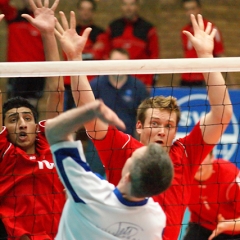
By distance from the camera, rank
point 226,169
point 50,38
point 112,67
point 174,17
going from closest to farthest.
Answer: point 112,67, point 50,38, point 226,169, point 174,17

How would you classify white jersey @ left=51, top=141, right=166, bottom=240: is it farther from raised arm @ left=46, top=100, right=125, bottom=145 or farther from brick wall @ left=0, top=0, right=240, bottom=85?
brick wall @ left=0, top=0, right=240, bottom=85

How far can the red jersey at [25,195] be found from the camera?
4035 mm

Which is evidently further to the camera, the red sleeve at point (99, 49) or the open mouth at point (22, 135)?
the red sleeve at point (99, 49)

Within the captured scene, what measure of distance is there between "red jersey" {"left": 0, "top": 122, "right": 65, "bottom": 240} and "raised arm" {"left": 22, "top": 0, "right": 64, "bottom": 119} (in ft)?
1.52

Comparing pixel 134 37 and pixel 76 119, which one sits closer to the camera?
pixel 76 119

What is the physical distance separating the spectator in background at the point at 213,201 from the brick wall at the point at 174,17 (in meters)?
4.41

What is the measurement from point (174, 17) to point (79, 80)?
5.90 m

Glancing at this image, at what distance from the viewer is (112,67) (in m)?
3.98

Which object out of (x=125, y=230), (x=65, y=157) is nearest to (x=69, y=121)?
(x=65, y=157)

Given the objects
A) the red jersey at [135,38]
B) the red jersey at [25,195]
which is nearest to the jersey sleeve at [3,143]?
the red jersey at [25,195]

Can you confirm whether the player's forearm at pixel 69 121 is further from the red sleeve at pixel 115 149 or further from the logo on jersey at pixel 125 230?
the red sleeve at pixel 115 149

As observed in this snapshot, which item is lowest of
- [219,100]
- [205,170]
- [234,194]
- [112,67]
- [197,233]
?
[197,233]

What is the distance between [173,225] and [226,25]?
635 centimetres

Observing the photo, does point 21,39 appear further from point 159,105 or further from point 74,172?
point 74,172
